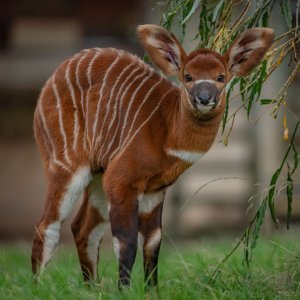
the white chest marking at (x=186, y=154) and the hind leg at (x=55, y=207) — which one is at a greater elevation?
the white chest marking at (x=186, y=154)

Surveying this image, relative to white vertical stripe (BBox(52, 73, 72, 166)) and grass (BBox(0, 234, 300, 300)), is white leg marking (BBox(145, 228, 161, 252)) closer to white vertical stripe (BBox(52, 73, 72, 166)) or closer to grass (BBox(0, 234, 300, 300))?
grass (BBox(0, 234, 300, 300))

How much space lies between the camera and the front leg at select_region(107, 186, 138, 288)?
18.9ft

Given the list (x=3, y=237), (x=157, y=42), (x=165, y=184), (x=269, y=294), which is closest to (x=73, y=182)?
(x=165, y=184)

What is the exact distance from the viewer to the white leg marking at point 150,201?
237 inches

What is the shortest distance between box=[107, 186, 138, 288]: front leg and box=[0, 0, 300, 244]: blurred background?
6031 mm

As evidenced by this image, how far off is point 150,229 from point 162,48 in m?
1.11

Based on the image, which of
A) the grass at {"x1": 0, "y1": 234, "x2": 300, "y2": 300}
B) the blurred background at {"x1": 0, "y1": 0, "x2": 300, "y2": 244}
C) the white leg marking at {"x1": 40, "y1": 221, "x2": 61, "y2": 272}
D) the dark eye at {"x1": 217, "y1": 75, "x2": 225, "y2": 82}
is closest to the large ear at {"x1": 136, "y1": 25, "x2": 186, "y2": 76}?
the dark eye at {"x1": 217, "y1": 75, "x2": 225, "y2": 82}

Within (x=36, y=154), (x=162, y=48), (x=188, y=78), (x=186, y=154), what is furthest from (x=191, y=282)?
(x=36, y=154)

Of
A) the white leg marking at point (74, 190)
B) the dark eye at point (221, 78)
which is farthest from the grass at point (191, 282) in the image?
the dark eye at point (221, 78)

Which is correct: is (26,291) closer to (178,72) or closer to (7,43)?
(178,72)

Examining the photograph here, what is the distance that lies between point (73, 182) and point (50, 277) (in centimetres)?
60

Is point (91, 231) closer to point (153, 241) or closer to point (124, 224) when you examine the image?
point (153, 241)

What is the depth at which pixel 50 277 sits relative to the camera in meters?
6.07

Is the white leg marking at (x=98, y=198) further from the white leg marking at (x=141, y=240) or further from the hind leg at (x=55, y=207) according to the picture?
the white leg marking at (x=141, y=240)
